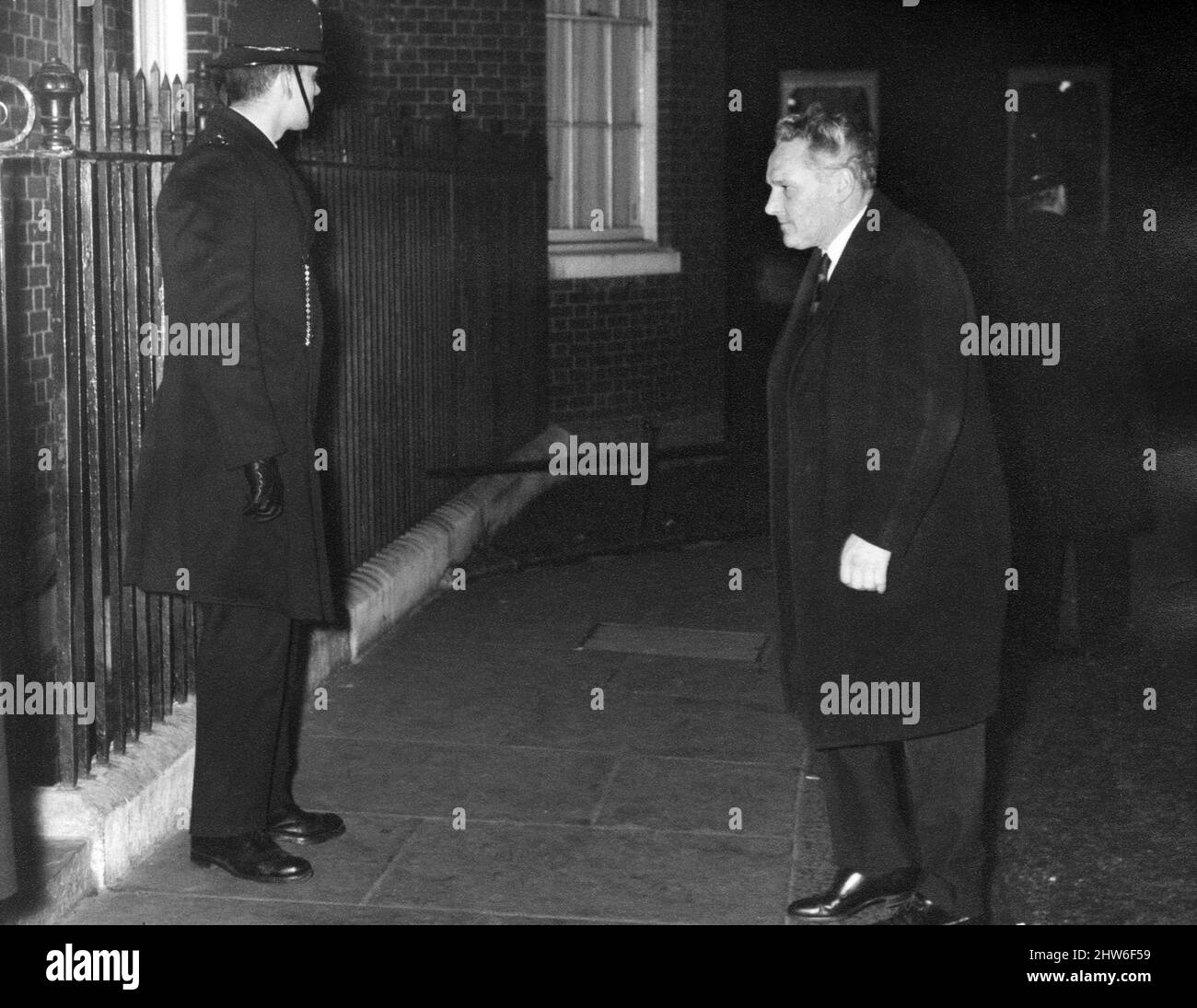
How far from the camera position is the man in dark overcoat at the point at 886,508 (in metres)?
4.15

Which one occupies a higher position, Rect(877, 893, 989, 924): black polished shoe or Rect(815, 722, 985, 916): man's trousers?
Rect(815, 722, 985, 916): man's trousers

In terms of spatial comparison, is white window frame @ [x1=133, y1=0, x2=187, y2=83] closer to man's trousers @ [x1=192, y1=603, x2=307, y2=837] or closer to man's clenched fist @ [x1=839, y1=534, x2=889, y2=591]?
man's trousers @ [x1=192, y1=603, x2=307, y2=837]

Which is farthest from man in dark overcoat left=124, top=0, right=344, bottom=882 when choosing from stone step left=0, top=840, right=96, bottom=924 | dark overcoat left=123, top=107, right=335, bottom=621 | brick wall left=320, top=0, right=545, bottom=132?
brick wall left=320, top=0, right=545, bottom=132

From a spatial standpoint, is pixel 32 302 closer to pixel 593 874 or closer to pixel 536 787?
pixel 536 787

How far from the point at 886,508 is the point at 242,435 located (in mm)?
1576

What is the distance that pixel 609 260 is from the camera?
13156 mm

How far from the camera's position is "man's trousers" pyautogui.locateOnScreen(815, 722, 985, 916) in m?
4.35

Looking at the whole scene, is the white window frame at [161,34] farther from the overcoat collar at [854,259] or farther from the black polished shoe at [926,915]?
the black polished shoe at [926,915]

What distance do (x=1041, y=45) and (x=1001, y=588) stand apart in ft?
40.2

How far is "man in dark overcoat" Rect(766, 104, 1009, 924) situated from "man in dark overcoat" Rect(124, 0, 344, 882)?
1263 millimetres

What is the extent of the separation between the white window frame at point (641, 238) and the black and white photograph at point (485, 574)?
1.90 m

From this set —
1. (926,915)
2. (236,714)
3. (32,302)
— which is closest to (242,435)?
(236,714)

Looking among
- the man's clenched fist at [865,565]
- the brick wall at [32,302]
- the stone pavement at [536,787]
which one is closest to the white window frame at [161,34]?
the brick wall at [32,302]

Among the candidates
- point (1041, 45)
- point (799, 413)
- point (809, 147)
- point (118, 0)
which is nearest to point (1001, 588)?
point (799, 413)
